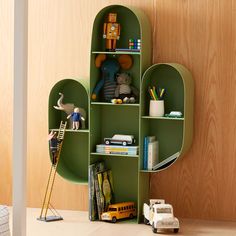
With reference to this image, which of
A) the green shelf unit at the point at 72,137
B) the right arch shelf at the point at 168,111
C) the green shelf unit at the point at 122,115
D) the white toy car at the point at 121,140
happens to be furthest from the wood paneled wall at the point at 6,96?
the right arch shelf at the point at 168,111

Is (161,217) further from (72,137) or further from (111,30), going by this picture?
(111,30)

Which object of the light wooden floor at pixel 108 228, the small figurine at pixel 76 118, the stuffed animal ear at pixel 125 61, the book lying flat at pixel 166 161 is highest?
the stuffed animal ear at pixel 125 61

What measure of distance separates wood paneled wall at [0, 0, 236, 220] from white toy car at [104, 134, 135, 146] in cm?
36

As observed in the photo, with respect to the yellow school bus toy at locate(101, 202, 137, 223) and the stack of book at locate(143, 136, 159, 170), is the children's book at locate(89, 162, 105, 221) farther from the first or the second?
the stack of book at locate(143, 136, 159, 170)

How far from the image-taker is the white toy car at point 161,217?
438 centimetres

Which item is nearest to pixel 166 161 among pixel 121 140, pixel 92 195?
pixel 121 140

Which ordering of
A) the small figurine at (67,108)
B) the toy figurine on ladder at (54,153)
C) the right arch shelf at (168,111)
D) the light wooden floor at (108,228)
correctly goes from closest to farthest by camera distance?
the light wooden floor at (108,228)
the right arch shelf at (168,111)
the toy figurine on ladder at (54,153)
the small figurine at (67,108)

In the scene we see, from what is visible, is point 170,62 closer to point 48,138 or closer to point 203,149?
point 203,149

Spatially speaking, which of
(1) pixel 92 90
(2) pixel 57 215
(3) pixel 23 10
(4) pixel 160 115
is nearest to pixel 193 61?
(4) pixel 160 115

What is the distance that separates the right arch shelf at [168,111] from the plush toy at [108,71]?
0.76 ft

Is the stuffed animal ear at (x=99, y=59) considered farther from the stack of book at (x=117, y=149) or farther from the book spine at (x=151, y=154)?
the book spine at (x=151, y=154)

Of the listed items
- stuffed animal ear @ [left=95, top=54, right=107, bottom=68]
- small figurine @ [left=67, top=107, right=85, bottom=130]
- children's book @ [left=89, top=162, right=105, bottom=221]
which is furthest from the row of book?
stuffed animal ear @ [left=95, top=54, right=107, bottom=68]

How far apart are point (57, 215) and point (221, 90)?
1569mm

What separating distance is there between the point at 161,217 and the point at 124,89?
3.33 feet
